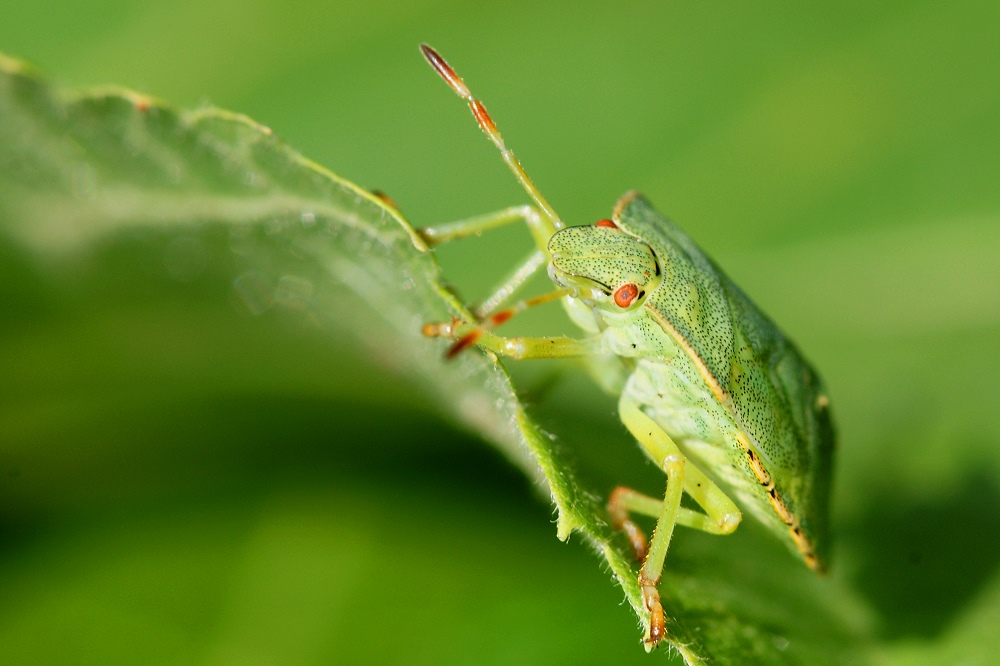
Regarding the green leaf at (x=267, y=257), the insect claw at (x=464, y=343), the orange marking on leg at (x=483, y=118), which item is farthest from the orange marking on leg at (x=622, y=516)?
the orange marking on leg at (x=483, y=118)

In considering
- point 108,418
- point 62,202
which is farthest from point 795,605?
point 62,202

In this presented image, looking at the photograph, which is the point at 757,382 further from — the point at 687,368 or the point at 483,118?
the point at 483,118

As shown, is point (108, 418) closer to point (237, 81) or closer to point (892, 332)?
point (237, 81)

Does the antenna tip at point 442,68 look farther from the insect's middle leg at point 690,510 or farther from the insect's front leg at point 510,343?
the insect's middle leg at point 690,510

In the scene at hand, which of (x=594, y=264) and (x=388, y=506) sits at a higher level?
(x=594, y=264)

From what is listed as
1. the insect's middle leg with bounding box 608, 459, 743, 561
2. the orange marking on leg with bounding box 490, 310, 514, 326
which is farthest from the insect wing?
the orange marking on leg with bounding box 490, 310, 514, 326

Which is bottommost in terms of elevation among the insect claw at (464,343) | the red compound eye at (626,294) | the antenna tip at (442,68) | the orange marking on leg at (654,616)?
the orange marking on leg at (654,616)

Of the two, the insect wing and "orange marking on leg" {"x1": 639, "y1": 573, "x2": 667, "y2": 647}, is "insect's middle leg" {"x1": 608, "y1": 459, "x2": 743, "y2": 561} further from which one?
"orange marking on leg" {"x1": 639, "y1": 573, "x2": 667, "y2": 647}

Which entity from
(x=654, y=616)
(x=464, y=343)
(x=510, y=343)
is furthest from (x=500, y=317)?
(x=654, y=616)
